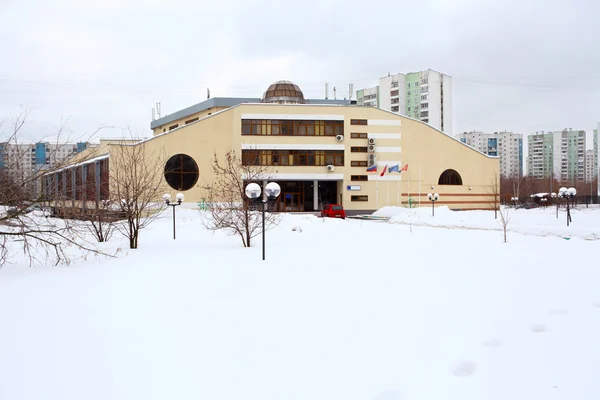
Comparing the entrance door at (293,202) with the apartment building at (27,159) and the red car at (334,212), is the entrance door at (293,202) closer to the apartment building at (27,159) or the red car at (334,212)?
the red car at (334,212)

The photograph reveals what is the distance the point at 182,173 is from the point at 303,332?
36026mm

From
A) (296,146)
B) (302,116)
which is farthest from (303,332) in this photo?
(302,116)

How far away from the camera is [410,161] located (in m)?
44.0

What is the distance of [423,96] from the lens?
75.9 meters

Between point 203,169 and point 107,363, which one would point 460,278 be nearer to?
point 107,363

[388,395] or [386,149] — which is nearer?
[388,395]

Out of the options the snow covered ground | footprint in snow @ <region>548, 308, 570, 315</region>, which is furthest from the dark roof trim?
footprint in snow @ <region>548, 308, 570, 315</region>

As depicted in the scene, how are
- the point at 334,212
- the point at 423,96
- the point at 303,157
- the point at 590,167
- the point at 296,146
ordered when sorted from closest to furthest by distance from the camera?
the point at 334,212 → the point at 296,146 → the point at 303,157 → the point at 423,96 → the point at 590,167

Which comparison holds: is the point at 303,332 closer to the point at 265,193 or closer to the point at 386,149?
the point at 265,193

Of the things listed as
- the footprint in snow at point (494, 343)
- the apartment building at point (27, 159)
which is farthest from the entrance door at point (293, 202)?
the footprint in snow at point (494, 343)

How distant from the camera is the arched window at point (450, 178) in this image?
44719 mm

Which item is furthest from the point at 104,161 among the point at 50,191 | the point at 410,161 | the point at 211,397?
the point at 211,397

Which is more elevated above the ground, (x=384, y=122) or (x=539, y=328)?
(x=384, y=122)

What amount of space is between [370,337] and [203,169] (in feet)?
119
